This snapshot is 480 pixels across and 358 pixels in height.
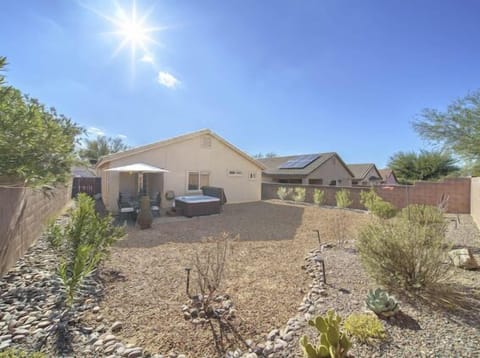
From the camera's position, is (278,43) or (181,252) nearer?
(181,252)

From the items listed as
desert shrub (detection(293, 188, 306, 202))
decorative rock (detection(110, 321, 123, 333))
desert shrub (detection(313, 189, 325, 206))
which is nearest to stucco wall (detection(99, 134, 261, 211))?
desert shrub (detection(293, 188, 306, 202))

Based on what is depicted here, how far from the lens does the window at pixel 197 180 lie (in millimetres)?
13792

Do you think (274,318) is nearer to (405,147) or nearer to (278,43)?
(278,43)

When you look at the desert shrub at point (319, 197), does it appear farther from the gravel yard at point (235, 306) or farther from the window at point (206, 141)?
the gravel yard at point (235, 306)

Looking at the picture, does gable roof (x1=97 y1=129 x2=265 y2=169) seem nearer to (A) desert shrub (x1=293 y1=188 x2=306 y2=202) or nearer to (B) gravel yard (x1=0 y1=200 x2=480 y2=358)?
(A) desert shrub (x1=293 y1=188 x2=306 y2=202)

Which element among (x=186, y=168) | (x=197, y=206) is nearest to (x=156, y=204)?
(x=197, y=206)

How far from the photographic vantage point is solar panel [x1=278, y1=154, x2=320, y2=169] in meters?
23.4

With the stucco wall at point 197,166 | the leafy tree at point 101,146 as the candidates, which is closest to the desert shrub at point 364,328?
the stucco wall at point 197,166

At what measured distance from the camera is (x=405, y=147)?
993 inches

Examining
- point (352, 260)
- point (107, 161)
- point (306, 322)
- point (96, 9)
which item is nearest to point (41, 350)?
point (306, 322)

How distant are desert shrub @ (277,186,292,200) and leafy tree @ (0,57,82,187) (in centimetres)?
1430

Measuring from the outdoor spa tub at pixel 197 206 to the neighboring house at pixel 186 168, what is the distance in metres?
1.73

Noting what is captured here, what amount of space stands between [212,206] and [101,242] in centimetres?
744

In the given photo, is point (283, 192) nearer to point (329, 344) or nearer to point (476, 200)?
point (476, 200)
